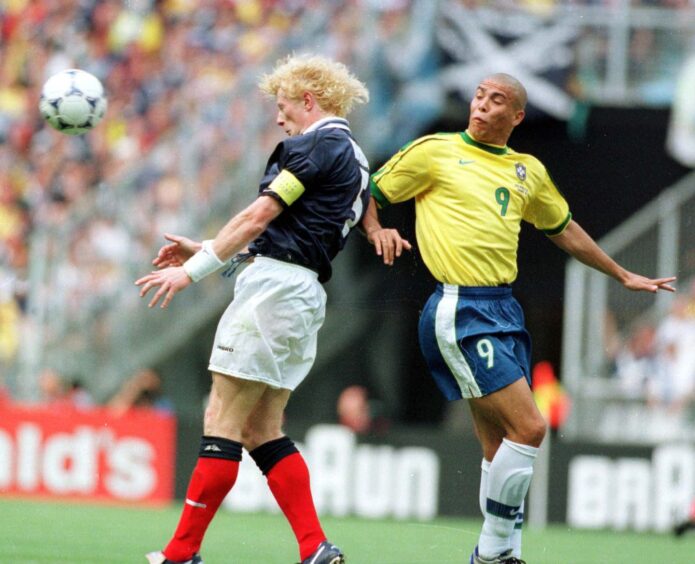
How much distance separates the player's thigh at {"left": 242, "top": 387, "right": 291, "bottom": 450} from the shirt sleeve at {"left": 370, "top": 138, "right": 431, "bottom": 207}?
1113mm

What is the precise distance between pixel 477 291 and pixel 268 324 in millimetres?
1064

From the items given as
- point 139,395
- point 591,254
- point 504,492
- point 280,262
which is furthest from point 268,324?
point 139,395

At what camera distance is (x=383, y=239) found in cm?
674

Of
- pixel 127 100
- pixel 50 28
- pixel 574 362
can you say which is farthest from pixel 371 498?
pixel 50 28

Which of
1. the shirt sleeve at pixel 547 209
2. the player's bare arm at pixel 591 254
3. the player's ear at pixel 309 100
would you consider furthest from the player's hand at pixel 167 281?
the player's bare arm at pixel 591 254

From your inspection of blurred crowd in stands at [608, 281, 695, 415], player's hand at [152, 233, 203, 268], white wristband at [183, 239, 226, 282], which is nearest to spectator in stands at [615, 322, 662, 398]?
blurred crowd in stands at [608, 281, 695, 415]

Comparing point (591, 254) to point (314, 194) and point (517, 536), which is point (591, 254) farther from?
point (314, 194)

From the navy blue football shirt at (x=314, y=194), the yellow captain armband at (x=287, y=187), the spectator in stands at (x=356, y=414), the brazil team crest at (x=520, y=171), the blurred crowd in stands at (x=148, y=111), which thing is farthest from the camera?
the blurred crowd in stands at (x=148, y=111)

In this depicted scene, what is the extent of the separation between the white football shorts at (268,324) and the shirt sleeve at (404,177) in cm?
68

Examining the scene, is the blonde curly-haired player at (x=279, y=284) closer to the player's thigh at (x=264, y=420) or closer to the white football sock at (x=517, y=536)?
the player's thigh at (x=264, y=420)

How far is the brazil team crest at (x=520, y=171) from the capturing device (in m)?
6.95

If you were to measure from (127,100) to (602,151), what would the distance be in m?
5.98

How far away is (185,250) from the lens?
21.6 feet

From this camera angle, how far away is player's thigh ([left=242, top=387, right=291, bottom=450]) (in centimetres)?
662
